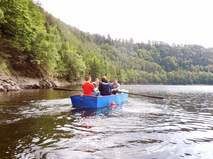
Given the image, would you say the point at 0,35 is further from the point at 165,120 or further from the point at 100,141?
the point at 100,141

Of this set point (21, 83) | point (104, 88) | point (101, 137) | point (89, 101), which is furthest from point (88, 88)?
point (21, 83)

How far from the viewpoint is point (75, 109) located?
26438mm

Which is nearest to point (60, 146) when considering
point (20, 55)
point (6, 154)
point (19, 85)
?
point (6, 154)

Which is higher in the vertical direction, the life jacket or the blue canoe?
the life jacket

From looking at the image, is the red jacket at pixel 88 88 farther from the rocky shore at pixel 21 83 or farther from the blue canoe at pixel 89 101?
the rocky shore at pixel 21 83

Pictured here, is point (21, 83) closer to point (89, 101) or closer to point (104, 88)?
point (104, 88)

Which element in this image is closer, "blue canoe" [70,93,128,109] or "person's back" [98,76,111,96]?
"blue canoe" [70,93,128,109]

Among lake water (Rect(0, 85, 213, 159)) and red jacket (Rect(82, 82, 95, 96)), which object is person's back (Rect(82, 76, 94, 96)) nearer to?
red jacket (Rect(82, 82, 95, 96))

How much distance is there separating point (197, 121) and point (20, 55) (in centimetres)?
4372

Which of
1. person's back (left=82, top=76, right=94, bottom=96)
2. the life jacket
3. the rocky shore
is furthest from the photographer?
the rocky shore

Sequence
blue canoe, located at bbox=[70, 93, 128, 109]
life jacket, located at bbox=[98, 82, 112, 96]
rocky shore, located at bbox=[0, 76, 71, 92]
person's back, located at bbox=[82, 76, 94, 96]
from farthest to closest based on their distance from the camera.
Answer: rocky shore, located at bbox=[0, 76, 71, 92]
life jacket, located at bbox=[98, 82, 112, 96]
person's back, located at bbox=[82, 76, 94, 96]
blue canoe, located at bbox=[70, 93, 128, 109]

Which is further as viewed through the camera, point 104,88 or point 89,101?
point 104,88

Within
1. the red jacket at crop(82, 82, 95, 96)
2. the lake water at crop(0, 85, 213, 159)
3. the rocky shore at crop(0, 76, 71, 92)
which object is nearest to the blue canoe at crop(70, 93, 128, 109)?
the red jacket at crop(82, 82, 95, 96)

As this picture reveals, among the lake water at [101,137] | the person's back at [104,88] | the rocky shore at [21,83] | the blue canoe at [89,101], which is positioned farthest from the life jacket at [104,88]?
the rocky shore at [21,83]
